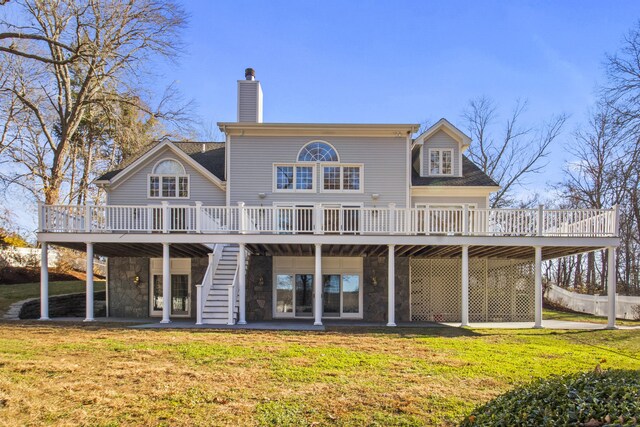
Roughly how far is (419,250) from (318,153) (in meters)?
5.24

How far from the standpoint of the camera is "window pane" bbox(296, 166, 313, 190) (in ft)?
52.9

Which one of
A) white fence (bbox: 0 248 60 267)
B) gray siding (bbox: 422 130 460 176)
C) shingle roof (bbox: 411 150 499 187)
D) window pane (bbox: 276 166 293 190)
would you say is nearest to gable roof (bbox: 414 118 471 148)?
gray siding (bbox: 422 130 460 176)

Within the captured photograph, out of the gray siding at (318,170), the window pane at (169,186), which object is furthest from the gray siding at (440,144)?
the window pane at (169,186)

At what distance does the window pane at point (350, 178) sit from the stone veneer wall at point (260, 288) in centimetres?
403

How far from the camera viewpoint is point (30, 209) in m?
25.1

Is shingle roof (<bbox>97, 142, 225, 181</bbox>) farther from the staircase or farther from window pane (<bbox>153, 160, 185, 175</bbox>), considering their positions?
the staircase

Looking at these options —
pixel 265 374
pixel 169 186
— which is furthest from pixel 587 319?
pixel 169 186

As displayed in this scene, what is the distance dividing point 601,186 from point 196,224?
24126mm

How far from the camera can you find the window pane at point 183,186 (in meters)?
16.2

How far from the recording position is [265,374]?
649 cm

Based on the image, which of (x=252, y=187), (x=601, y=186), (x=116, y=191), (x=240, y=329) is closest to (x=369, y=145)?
(x=252, y=187)

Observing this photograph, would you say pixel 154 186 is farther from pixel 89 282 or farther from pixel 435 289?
pixel 435 289

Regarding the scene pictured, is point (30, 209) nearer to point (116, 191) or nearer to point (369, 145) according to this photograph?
point (116, 191)

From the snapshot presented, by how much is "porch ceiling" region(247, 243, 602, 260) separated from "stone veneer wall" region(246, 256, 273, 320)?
0.40m
